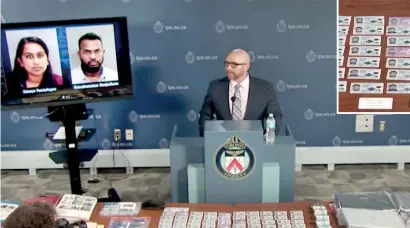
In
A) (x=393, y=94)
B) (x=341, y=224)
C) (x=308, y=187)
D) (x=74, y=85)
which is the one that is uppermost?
(x=74, y=85)

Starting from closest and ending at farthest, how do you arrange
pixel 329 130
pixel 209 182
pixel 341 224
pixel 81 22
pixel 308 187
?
pixel 341 224, pixel 209 182, pixel 81 22, pixel 308 187, pixel 329 130

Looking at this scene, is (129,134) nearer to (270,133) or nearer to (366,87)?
(270,133)

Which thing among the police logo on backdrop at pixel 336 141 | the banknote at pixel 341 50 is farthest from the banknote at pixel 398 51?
the police logo on backdrop at pixel 336 141

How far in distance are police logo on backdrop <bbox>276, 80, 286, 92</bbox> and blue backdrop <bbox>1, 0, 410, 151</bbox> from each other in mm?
11

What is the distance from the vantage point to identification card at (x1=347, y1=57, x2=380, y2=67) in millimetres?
5113

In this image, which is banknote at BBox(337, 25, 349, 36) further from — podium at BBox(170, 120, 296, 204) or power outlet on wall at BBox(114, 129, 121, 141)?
power outlet on wall at BBox(114, 129, 121, 141)

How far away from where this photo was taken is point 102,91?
3.85m

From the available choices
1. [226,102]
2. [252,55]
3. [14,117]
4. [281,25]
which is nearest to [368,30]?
[281,25]

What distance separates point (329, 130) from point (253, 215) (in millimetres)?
2705

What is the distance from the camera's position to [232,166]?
120 inches

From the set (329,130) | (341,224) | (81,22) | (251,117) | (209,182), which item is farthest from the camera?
(329,130)

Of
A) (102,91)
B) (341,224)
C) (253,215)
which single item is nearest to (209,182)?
(253,215)

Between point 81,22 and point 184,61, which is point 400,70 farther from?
point 81,22

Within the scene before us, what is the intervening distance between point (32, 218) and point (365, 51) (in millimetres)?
4059
